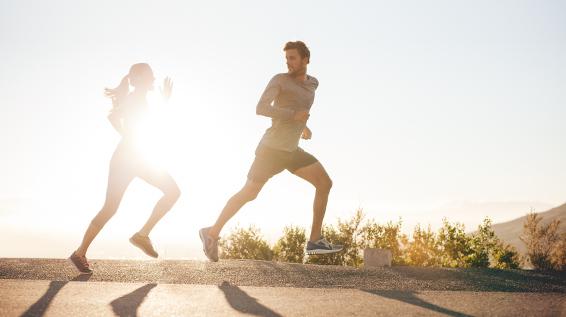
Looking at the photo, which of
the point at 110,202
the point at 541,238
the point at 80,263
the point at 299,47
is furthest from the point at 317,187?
the point at 541,238

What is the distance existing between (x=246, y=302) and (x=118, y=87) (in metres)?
3.20

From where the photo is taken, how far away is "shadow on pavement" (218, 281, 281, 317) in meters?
3.40

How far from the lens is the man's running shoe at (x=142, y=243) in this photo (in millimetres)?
5695

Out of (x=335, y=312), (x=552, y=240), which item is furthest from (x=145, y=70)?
(x=552, y=240)

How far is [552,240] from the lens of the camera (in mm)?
19781

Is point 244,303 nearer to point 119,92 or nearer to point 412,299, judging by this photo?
point 412,299

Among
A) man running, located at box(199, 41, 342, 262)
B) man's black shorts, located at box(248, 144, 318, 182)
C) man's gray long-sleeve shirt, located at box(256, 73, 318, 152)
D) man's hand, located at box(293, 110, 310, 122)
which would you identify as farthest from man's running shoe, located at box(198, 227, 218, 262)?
man's hand, located at box(293, 110, 310, 122)

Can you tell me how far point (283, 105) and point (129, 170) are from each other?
Answer: 5.86ft

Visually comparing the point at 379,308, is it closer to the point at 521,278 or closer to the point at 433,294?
the point at 433,294

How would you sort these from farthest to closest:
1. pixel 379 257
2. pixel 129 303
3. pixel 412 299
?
pixel 379 257 < pixel 412 299 < pixel 129 303

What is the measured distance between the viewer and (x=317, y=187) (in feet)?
19.4

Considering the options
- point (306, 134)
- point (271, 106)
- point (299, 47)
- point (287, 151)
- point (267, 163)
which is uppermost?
point (299, 47)

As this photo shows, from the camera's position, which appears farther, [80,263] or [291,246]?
[291,246]

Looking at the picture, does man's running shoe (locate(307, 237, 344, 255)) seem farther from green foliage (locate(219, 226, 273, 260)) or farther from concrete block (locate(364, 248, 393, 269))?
green foliage (locate(219, 226, 273, 260))
